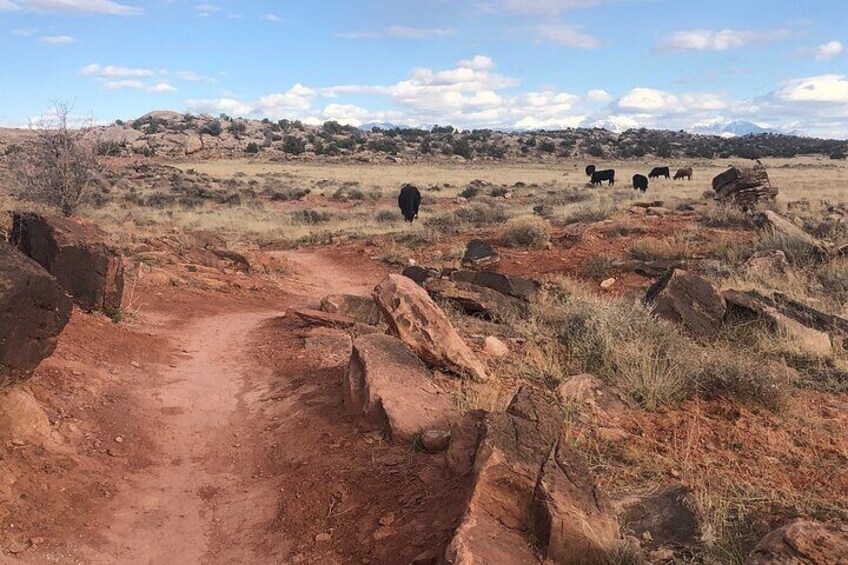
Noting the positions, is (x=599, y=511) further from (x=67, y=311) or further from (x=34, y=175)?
(x=34, y=175)

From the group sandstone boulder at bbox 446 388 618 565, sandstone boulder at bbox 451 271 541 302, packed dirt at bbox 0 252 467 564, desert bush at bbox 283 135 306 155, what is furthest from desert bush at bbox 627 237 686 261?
desert bush at bbox 283 135 306 155

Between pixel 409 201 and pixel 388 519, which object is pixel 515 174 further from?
pixel 388 519

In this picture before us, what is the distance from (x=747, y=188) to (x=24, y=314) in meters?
21.0

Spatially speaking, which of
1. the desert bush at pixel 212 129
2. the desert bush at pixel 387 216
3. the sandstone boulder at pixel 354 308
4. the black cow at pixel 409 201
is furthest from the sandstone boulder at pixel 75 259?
the desert bush at pixel 212 129

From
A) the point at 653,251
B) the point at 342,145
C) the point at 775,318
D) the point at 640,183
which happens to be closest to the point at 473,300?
the point at 775,318

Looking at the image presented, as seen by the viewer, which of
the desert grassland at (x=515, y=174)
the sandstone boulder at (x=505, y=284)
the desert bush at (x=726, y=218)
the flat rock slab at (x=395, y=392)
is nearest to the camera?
the flat rock slab at (x=395, y=392)

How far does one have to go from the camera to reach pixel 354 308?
1000cm

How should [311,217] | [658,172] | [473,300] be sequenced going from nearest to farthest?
[473,300], [311,217], [658,172]

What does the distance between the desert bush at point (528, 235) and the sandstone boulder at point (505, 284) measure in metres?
5.73

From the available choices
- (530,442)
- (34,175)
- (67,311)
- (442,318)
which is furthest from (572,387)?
(34,175)

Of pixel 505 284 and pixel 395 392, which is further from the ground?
pixel 395 392

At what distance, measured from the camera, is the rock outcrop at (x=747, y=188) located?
20.4 metres

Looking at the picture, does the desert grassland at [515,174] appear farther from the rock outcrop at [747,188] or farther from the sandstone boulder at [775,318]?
the sandstone boulder at [775,318]

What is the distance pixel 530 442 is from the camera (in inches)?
157
